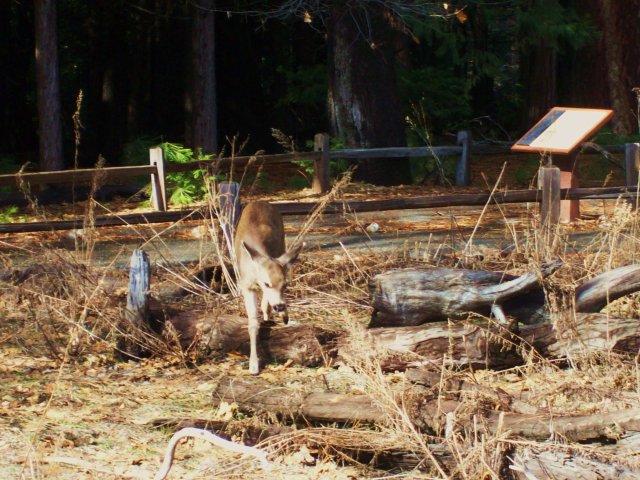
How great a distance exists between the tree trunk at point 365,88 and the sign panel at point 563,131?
5.80m

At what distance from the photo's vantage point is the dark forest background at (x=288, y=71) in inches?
808

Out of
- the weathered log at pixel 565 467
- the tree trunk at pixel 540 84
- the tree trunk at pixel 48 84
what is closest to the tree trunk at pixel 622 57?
the tree trunk at pixel 540 84

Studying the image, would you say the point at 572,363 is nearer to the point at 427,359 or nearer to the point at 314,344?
the point at 427,359

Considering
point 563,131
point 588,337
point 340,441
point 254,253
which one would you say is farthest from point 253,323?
point 563,131

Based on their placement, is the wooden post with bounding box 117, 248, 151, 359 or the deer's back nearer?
the wooden post with bounding box 117, 248, 151, 359

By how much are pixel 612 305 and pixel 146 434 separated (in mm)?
4271

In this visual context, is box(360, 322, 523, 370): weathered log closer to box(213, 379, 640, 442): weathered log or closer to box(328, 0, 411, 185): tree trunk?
box(213, 379, 640, 442): weathered log

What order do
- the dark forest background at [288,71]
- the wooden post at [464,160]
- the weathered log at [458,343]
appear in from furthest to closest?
the wooden post at [464,160], the dark forest background at [288,71], the weathered log at [458,343]

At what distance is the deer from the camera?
8480 millimetres

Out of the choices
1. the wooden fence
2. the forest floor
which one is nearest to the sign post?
the wooden fence

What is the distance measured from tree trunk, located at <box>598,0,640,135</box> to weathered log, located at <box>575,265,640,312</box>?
18815 mm

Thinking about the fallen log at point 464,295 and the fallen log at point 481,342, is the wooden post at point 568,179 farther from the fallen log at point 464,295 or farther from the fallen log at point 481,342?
the fallen log at point 481,342

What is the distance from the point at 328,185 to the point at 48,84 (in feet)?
18.6

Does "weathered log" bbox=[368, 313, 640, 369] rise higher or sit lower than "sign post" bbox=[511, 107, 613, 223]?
lower
